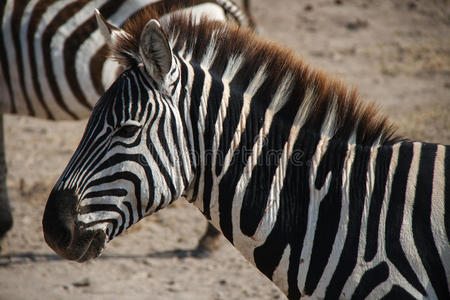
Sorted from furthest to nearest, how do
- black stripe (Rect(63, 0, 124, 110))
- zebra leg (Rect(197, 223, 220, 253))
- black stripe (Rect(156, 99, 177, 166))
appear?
zebra leg (Rect(197, 223, 220, 253)) < black stripe (Rect(63, 0, 124, 110)) < black stripe (Rect(156, 99, 177, 166))

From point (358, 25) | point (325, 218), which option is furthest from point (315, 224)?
point (358, 25)

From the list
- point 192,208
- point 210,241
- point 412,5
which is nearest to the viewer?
point 210,241

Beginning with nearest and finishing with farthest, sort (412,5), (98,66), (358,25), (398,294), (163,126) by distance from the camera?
(398,294) < (163,126) < (98,66) < (358,25) < (412,5)

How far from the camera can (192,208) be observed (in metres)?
5.56

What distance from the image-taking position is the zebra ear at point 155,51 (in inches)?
84.4

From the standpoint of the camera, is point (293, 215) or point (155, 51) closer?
point (155, 51)

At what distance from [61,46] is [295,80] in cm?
274

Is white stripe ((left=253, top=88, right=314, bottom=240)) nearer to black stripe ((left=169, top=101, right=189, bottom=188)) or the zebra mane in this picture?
the zebra mane

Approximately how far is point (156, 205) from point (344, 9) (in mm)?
9078

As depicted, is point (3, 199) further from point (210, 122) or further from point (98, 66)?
point (210, 122)

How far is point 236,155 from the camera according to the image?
236 centimetres

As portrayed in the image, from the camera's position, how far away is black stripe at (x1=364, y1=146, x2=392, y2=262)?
87.2 inches

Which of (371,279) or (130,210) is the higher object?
(130,210)

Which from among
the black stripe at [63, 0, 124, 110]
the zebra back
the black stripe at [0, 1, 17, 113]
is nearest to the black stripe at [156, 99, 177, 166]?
the zebra back
